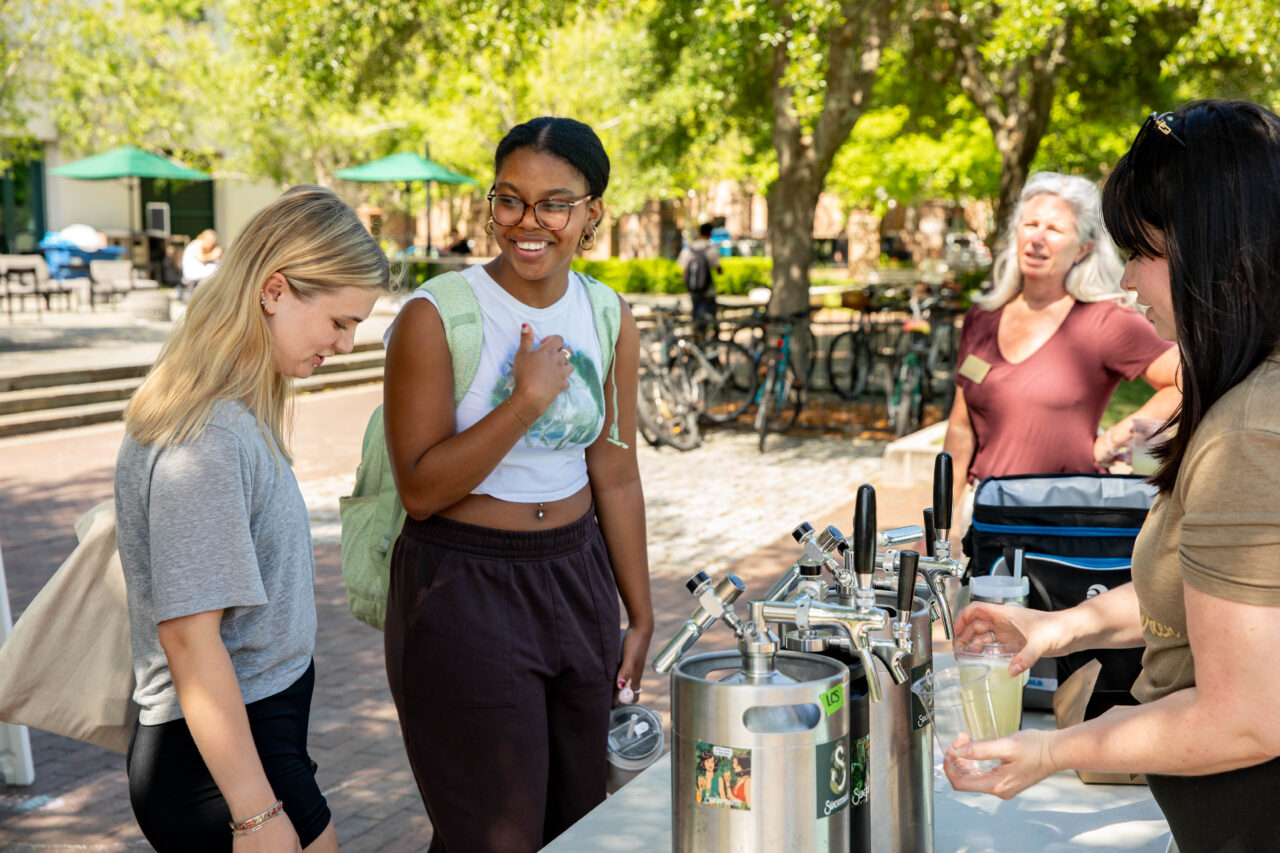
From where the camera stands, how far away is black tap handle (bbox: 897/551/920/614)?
1.66 meters

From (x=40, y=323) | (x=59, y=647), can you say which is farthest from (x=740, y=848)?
(x=40, y=323)

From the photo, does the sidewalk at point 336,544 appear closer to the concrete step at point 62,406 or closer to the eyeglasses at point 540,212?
the concrete step at point 62,406

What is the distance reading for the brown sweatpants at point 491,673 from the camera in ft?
8.45

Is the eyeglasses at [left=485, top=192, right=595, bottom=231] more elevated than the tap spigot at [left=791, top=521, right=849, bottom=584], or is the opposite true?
the eyeglasses at [left=485, top=192, right=595, bottom=231]

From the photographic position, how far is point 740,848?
1.51 meters

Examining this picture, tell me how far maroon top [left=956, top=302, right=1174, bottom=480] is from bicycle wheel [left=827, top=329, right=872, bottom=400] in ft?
35.2

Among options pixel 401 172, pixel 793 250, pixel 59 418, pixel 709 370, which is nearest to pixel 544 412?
pixel 709 370

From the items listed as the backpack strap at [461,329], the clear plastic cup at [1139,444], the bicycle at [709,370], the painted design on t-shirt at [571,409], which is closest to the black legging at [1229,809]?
the painted design on t-shirt at [571,409]

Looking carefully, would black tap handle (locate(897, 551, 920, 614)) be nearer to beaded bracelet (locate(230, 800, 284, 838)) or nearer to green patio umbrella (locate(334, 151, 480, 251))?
beaded bracelet (locate(230, 800, 284, 838))

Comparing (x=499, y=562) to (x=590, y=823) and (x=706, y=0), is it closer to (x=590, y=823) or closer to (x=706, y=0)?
(x=590, y=823)

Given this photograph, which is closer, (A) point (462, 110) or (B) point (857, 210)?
(A) point (462, 110)

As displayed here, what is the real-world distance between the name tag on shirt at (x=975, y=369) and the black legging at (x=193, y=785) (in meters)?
2.73

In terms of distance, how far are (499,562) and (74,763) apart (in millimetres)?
3251

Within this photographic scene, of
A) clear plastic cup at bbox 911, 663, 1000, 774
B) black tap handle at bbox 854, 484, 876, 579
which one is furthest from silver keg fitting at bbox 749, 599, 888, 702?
clear plastic cup at bbox 911, 663, 1000, 774
